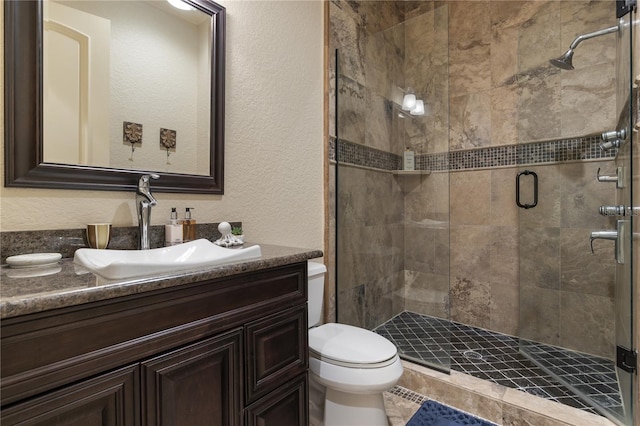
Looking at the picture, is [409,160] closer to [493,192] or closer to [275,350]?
[493,192]

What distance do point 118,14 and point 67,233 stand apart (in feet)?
2.77

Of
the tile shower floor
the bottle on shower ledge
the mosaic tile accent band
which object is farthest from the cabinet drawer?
the bottle on shower ledge

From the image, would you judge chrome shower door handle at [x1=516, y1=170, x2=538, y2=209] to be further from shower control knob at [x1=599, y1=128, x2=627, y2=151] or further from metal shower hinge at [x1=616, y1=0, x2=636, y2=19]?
metal shower hinge at [x1=616, y1=0, x2=636, y2=19]

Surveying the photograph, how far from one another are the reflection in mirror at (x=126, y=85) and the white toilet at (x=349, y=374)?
2.97ft

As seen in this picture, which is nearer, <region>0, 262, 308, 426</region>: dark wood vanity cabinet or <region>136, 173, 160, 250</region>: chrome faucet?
<region>0, 262, 308, 426</region>: dark wood vanity cabinet

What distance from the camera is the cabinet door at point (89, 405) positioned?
58cm

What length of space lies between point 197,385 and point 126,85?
1.11 meters

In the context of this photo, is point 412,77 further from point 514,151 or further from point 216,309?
point 216,309

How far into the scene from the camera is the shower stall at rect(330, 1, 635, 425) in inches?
73.4

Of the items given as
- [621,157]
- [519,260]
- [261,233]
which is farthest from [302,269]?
[519,260]

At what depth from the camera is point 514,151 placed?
2459 mm

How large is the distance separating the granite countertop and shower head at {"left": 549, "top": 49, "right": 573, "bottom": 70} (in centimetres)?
239

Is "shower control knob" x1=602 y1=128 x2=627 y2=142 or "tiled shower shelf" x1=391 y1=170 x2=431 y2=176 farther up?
"shower control knob" x1=602 y1=128 x2=627 y2=142

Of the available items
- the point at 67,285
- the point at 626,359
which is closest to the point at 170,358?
the point at 67,285
